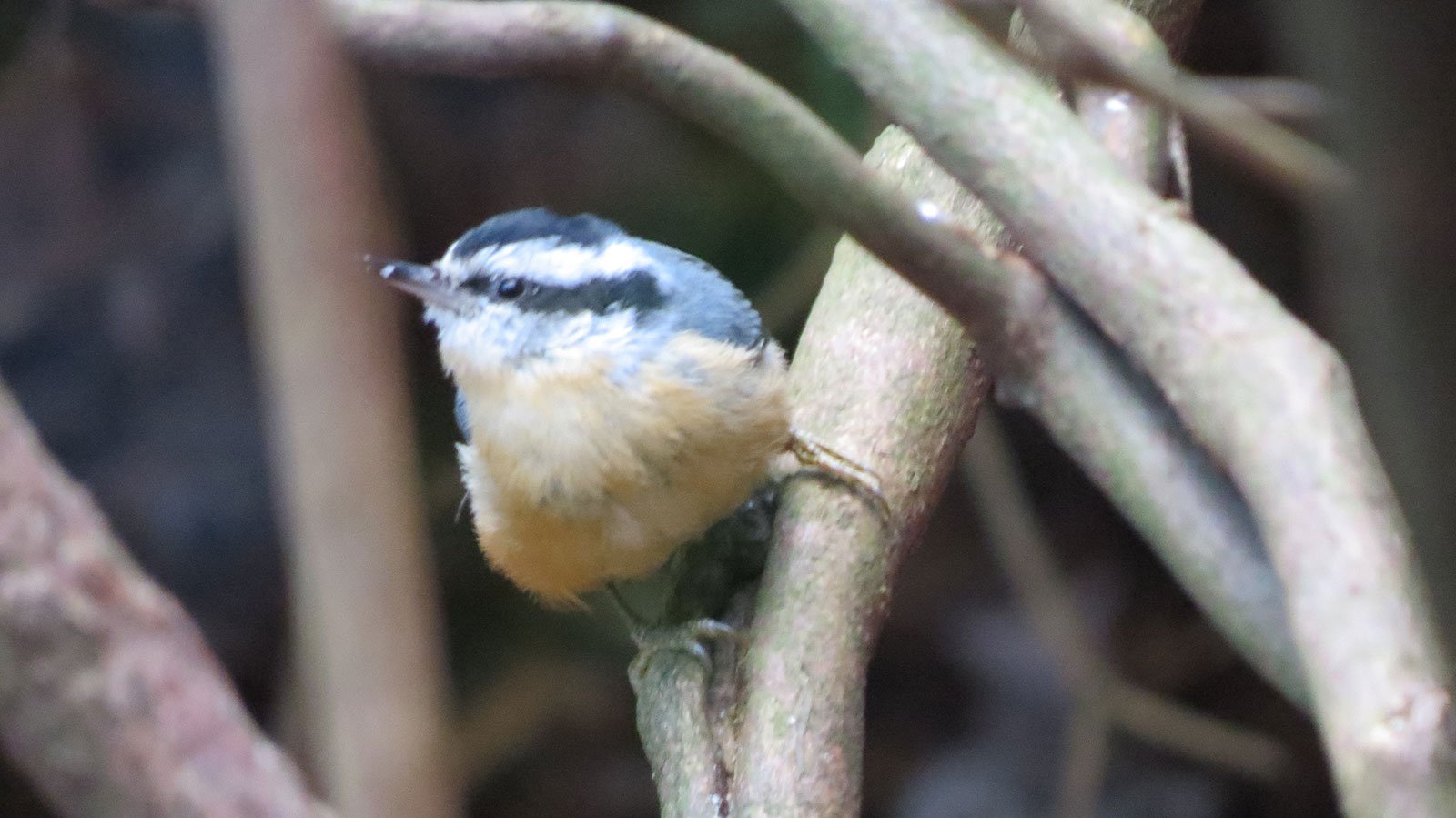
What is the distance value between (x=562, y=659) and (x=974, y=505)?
925mm

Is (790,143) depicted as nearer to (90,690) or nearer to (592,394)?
→ (592,394)

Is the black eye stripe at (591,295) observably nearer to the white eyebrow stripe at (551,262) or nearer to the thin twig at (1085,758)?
the white eyebrow stripe at (551,262)

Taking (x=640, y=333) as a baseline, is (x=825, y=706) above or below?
below

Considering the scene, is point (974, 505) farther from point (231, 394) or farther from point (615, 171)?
point (231, 394)

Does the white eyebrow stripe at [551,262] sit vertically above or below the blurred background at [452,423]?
above

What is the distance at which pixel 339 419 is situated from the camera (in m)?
A: 0.41

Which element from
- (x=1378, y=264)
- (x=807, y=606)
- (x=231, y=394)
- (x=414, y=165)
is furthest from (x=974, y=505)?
(x=1378, y=264)

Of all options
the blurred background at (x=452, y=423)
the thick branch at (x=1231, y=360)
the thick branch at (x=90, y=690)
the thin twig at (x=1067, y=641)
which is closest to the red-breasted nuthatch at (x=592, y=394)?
the thick branch at (x=90, y=690)

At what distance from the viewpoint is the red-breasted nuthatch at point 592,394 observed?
1503 millimetres

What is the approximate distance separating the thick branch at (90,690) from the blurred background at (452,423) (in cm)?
120

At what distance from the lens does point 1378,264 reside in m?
0.77

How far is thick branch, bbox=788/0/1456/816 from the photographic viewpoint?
0.57m

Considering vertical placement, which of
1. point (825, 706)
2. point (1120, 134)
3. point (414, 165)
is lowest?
point (414, 165)

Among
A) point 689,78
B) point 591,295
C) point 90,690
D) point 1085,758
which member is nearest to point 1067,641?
point 1085,758
